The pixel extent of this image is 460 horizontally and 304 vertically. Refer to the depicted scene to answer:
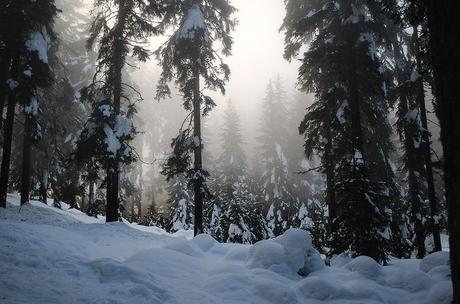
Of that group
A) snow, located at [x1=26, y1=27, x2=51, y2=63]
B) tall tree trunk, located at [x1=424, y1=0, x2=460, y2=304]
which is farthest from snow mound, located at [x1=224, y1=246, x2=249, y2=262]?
snow, located at [x1=26, y1=27, x2=51, y2=63]

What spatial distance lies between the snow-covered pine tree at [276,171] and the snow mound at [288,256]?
77.3 feet

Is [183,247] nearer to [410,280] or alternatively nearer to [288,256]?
[288,256]

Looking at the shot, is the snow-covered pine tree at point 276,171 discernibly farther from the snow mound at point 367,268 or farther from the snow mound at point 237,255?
the snow mound at point 367,268

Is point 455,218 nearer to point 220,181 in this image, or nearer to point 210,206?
point 210,206

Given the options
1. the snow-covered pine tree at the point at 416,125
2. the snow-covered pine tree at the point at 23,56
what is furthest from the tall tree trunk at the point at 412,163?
the snow-covered pine tree at the point at 23,56

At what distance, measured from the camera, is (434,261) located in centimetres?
848

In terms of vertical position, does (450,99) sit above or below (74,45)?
below

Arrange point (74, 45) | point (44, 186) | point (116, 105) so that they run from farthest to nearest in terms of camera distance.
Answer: point (74, 45) < point (44, 186) < point (116, 105)

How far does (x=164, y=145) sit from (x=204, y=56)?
117 feet

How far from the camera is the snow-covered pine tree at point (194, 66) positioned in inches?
637

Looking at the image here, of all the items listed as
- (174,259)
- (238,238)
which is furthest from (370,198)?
(238,238)

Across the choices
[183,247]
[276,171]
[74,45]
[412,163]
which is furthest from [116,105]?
[276,171]

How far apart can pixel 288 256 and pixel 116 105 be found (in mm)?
10911

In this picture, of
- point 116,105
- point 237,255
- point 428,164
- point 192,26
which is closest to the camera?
point 237,255
